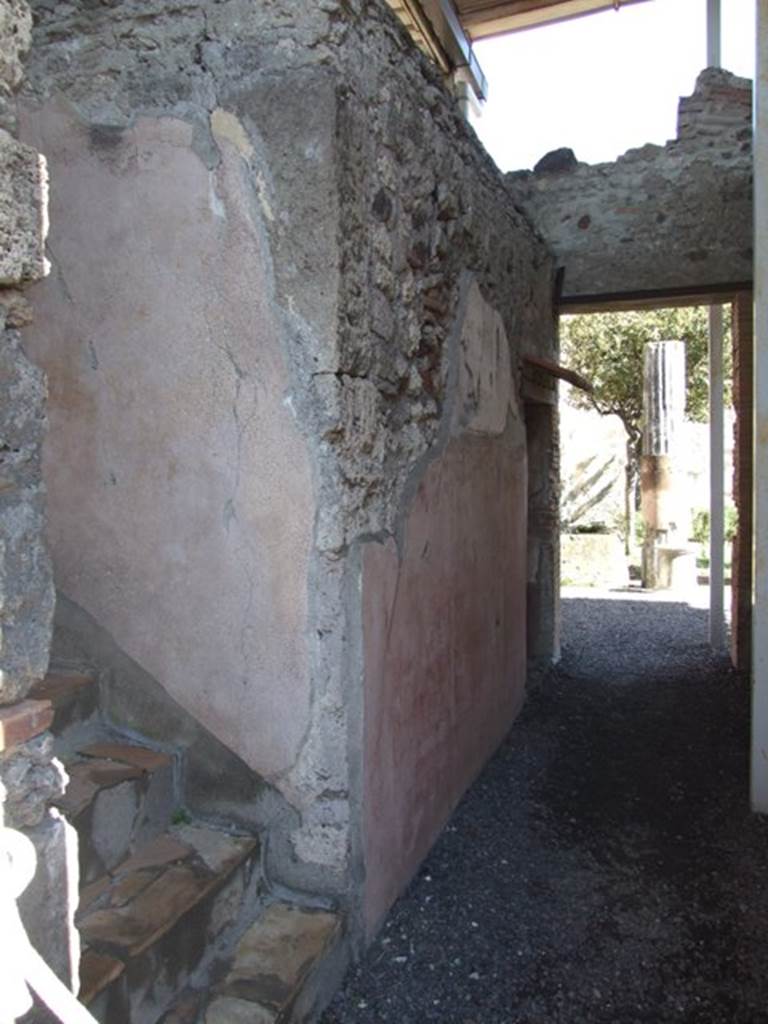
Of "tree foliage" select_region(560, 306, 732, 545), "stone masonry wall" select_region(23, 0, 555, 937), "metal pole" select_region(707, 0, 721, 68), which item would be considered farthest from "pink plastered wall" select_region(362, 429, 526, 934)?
"tree foliage" select_region(560, 306, 732, 545)

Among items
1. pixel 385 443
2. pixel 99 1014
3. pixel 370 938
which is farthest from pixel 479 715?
pixel 99 1014

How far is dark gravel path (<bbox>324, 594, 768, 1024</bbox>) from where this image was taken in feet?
7.60

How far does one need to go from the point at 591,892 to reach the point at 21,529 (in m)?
2.50

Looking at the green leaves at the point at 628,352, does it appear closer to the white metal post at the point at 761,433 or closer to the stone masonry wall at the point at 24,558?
the white metal post at the point at 761,433

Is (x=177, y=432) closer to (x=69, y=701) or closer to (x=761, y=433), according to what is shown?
(x=69, y=701)

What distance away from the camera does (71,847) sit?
140 cm

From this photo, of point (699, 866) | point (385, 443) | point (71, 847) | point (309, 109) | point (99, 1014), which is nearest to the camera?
point (71, 847)

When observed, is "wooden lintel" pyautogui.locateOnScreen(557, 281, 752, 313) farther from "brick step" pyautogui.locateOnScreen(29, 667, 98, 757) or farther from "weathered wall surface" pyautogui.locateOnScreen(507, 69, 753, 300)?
"brick step" pyautogui.locateOnScreen(29, 667, 98, 757)

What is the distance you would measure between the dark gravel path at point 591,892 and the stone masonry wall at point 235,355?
0.48 m

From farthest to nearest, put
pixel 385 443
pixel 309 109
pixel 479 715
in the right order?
1. pixel 479 715
2. pixel 385 443
3. pixel 309 109

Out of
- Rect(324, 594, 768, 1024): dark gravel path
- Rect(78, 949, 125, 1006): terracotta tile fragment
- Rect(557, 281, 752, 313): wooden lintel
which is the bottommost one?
Rect(324, 594, 768, 1024): dark gravel path

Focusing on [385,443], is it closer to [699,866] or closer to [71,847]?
[71,847]

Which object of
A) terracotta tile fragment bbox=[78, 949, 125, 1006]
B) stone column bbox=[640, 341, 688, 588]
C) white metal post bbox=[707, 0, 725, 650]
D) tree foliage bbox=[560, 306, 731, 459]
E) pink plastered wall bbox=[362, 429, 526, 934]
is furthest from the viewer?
tree foliage bbox=[560, 306, 731, 459]

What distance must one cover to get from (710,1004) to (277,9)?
3.11 meters
